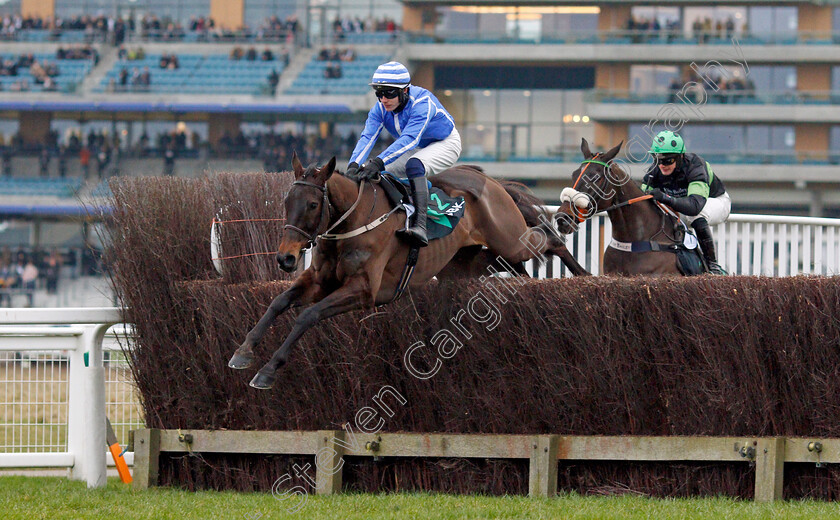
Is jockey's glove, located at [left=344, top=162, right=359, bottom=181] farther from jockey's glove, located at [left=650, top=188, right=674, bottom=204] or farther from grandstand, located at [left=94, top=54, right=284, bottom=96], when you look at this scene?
grandstand, located at [left=94, top=54, right=284, bottom=96]

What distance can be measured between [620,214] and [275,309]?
112 inches

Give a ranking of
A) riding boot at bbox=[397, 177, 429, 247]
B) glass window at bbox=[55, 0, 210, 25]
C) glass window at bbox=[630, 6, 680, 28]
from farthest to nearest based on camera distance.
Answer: glass window at bbox=[55, 0, 210, 25] < glass window at bbox=[630, 6, 680, 28] < riding boot at bbox=[397, 177, 429, 247]

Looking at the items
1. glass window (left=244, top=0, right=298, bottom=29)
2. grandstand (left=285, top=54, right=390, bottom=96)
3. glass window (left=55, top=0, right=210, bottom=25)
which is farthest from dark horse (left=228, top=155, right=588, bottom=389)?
glass window (left=55, top=0, right=210, bottom=25)

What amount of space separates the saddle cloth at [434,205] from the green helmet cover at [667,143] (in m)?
1.71

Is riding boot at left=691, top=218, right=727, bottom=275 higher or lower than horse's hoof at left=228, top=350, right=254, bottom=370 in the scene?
higher

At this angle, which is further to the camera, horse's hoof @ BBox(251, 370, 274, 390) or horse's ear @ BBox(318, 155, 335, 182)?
horse's ear @ BBox(318, 155, 335, 182)

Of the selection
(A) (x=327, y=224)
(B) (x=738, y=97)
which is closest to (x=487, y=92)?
(B) (x=738, y=97)

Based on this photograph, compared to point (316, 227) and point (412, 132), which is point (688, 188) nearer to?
point (412, 132)

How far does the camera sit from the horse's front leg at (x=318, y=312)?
17.9ft

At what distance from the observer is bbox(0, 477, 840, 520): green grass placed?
4.97m

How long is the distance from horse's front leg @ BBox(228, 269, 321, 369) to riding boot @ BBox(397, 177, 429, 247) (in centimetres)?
60

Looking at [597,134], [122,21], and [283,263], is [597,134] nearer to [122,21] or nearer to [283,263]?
[122,21]

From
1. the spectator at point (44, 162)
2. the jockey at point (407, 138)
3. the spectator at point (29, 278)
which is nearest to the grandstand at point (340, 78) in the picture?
the spectator at point (44, 162)

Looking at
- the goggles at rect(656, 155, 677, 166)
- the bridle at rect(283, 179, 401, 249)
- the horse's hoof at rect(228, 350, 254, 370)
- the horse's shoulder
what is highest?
the goggles at rect(656, 155, 677, 166)
